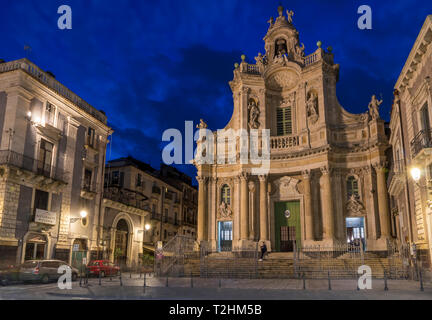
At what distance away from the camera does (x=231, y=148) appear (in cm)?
→ 3588

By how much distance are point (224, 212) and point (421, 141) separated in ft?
61.8

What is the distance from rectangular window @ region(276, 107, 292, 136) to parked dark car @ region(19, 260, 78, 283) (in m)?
22.0

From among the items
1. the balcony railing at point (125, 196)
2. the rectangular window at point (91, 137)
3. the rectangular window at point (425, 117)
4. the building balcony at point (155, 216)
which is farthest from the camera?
the building balcony at point (155, 216)

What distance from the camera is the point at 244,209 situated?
33.0 meters

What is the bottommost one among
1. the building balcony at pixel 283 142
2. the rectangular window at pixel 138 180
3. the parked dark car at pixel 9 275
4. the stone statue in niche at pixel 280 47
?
the parked dark car at pixel 9 275

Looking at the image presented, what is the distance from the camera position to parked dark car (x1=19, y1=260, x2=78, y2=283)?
2122cm

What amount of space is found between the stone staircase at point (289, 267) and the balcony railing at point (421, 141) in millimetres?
7361

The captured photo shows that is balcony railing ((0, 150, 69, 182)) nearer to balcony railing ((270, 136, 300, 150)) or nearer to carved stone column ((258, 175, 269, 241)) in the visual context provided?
carved stone column ((258, 175, 269, 241))

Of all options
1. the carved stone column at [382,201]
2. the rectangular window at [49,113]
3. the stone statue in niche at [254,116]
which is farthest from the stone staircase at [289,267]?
the rectangular window at [49,113]

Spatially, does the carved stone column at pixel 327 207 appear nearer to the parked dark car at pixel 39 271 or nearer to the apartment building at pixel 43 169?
the apartment building at pixel 43 169

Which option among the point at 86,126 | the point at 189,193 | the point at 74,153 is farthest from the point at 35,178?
the point at 189,193

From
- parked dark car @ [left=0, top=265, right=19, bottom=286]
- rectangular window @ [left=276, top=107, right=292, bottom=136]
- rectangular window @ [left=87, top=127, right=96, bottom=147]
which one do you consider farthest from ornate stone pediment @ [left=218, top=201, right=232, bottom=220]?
parked dark car @ [left=0, top=265, right=19, bottom=286]

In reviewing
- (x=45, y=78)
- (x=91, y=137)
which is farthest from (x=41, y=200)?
(x=45, y=78)

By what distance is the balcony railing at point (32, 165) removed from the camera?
83.2 feet
